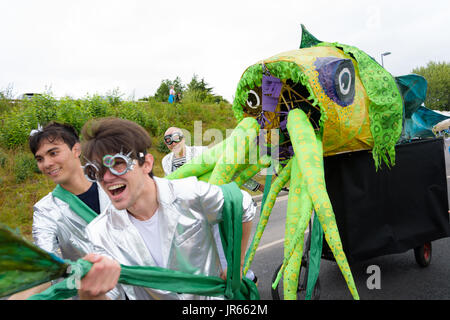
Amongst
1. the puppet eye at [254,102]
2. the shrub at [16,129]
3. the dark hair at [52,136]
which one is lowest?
the dark hair at [52,136]

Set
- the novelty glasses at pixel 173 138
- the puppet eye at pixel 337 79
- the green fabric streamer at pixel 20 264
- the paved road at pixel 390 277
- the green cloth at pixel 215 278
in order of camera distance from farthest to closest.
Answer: the novelty glasses at pixel 173 138 < the paved road at pixel 390 277 < the puppet eye at pixel 337 79 < the green cloth at pixel 215 278 < the green fabric streamer at pixel 20 264

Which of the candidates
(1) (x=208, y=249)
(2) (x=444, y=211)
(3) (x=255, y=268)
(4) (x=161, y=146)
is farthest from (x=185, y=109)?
(1) (x=208, y=249)

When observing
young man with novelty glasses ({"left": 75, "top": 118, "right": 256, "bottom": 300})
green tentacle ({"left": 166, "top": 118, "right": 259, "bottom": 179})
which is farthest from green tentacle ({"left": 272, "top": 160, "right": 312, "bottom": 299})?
green tentacle ({"left": 166, "top": 118, "right": 259, "bottom": 179})

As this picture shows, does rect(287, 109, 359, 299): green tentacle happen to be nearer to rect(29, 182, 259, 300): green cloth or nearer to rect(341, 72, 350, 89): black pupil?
rect(341, 72, 350, 89): black pupil

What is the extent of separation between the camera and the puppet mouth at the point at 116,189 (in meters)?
1.73

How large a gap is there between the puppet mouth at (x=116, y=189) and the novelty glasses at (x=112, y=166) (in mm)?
65

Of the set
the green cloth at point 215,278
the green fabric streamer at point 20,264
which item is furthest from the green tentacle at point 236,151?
the green fabric streamer at point 20,264

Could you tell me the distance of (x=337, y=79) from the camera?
2531mm

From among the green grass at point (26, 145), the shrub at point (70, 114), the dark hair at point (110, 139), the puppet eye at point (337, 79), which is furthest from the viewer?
the shrub at point (70, 114)

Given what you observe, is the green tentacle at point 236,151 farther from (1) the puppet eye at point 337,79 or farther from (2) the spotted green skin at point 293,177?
(1) the puppet eye at point 337,79

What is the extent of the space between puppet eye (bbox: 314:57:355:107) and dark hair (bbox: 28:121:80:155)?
174cm

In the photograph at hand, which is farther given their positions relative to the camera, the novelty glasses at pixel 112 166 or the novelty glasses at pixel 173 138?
the novelty glasses at pixel 173 138

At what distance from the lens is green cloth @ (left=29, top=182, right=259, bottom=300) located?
158cm
